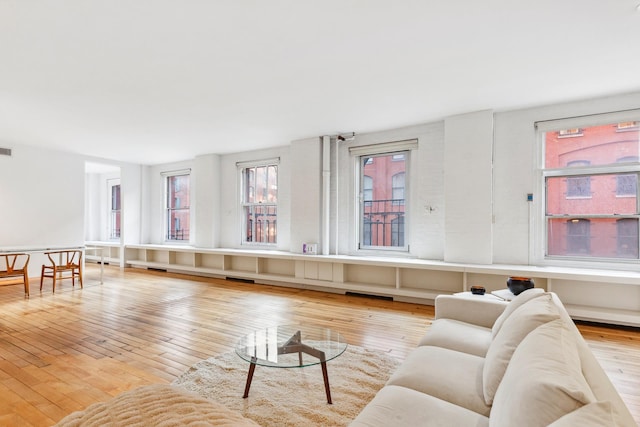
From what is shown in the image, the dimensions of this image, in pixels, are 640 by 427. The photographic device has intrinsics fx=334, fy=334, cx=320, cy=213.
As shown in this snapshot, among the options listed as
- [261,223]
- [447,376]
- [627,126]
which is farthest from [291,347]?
[261,223]

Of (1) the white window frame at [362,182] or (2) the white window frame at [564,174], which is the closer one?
(2) the white window frame at [564,174]

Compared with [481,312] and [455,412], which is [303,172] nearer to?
[481,312]

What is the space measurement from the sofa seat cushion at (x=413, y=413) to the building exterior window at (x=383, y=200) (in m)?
4.29

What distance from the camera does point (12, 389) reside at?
246 cm

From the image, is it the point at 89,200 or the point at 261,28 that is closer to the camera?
the point at 261,28

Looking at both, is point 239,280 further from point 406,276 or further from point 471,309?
point 471,309

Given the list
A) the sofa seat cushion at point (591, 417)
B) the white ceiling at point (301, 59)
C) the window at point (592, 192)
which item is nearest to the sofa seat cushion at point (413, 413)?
the sofa seat cushion at point (591, 417)

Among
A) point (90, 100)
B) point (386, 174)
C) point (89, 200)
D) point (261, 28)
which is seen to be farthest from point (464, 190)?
point (89, 200)

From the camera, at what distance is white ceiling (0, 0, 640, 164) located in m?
2.51

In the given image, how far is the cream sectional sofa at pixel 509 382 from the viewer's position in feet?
2.81

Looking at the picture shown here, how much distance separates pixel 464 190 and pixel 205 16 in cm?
392

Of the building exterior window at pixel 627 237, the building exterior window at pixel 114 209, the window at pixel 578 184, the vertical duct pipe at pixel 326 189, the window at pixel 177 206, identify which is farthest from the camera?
the building exterior window at pixel 114 209

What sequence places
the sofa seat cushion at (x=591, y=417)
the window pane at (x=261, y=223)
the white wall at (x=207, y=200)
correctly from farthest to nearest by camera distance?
1. the white wall at (x=207, y=200)
2. the window pane at (x=261, y=223)
3. the sofa seat cushion at (x=591, y=417)

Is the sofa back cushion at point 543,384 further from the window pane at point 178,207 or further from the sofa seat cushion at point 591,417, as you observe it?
the window pane at point 178,207
